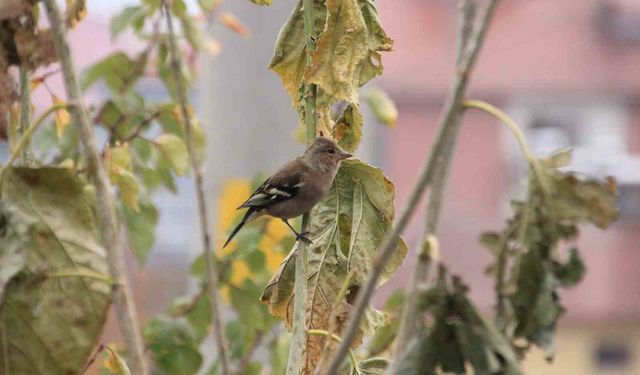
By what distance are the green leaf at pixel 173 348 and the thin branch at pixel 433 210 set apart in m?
1.08

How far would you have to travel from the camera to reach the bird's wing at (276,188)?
5.88 ft

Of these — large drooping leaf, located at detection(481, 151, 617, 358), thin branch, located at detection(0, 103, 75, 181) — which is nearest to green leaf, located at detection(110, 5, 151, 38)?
thin branch, located at detection(0, 103, 75, 181)

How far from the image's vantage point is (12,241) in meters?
0.90

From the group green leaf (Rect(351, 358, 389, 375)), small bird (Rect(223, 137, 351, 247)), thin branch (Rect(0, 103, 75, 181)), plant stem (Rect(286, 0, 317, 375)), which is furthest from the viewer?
small bird (Rect(223, 137, 351, 247))

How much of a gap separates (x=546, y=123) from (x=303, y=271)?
683cm

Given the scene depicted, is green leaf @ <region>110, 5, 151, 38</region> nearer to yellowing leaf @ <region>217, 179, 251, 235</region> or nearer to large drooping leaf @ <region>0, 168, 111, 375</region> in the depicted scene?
yellowing leaf @ <region>217, 179, 251, 235</region>

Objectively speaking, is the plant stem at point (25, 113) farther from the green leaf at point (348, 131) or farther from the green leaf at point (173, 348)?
the green leaf at point (173, 348)

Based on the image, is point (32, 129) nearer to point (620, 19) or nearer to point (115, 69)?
point (115, 69)

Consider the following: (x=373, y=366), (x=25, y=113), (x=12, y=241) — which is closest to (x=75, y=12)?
(x=25, y=113)

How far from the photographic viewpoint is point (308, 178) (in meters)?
1.67

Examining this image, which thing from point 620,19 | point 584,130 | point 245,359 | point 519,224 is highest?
point 519,224

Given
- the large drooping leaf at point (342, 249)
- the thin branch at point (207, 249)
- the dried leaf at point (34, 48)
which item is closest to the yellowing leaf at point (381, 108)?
the thin branch at point (207, 249)

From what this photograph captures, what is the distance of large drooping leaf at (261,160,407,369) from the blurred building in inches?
246

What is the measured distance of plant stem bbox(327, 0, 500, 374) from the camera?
731 millimetres
